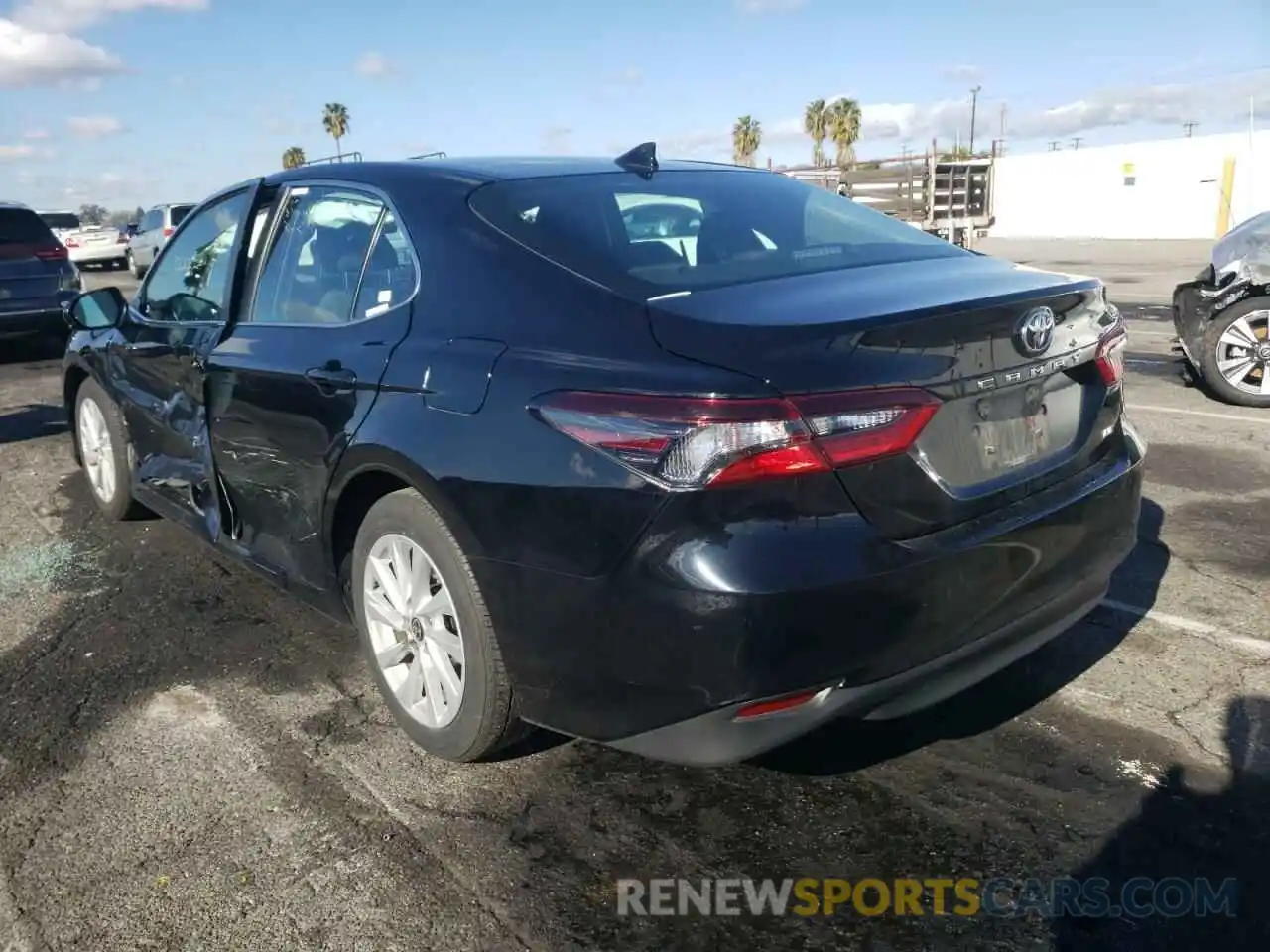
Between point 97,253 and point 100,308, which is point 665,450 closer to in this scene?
point 100,308

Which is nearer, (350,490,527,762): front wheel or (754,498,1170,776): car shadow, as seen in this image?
(350,490,527,762): front wheel

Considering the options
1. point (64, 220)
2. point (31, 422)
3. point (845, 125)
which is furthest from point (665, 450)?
point (845, 125)

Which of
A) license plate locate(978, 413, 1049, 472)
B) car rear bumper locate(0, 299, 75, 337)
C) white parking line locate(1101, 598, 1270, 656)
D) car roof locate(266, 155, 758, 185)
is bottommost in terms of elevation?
white parking line locate(1101, 598, 1270, 656)

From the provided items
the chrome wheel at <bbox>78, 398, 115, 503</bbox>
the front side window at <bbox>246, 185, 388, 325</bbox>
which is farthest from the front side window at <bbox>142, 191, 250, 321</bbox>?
the chrome wheel at <bbox>78, 398, 115, 503</bbox>

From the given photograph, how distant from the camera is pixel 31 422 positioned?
332 inches

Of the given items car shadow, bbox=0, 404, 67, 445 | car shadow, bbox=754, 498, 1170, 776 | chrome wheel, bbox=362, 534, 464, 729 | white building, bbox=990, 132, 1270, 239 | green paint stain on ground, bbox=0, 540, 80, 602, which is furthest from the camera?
white building, bbox=990, 132, 1270, 239

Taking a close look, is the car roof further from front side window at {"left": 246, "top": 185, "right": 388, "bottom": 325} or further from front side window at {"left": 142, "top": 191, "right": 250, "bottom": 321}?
front side window at {"left": 142, "top": 191, "right": 250, "bottom": 321}

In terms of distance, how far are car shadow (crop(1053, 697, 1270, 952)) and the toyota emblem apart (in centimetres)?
122

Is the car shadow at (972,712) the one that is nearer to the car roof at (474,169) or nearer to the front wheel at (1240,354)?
the car roof at (474,169)

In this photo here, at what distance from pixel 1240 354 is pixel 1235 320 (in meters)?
0.24

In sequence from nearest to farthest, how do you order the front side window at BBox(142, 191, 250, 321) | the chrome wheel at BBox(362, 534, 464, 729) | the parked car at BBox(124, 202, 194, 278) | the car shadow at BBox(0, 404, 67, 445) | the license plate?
the license plate
the chrome wheel at BBox(362, 534, 464, 729)
the front side window at BBox(142, 191, 250, 321)
the car shadow at BBox(0, 404, 67, 445)
the parked car at BBox(124, 202, 194, 278)

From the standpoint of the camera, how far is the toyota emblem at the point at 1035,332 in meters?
2.63

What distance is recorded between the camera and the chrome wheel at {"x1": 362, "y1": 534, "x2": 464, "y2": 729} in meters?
2.94

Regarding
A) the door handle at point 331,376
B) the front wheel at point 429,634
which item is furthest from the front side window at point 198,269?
the front wheel at point 429,634
